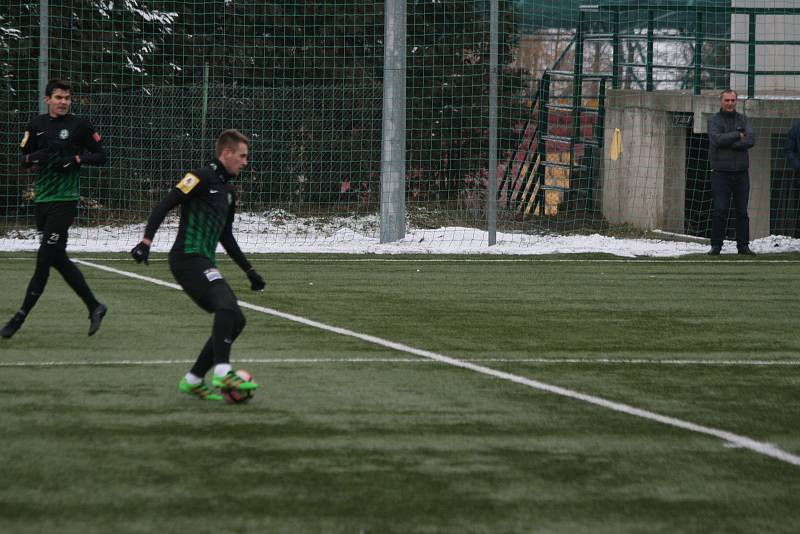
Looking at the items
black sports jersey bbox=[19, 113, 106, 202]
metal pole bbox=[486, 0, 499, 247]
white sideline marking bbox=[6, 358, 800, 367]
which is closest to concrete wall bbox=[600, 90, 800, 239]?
metal pole bbox=[486, 0, 499, 247]

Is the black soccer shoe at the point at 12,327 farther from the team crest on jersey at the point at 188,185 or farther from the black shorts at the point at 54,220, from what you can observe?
the team crest on jersey at the point at 188,185

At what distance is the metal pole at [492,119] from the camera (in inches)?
669

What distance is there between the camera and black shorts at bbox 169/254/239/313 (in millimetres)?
6578

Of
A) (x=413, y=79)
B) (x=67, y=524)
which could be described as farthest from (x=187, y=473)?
(x=413, y=79)

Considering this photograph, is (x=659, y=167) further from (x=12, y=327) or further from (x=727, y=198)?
(x=12, y=327)

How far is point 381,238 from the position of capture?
1762 centimetres

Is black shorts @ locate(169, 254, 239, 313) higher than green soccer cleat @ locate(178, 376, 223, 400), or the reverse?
black shorts @ locate(169, 254, 239, 313)

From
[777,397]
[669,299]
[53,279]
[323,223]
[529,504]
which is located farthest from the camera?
[323,223]

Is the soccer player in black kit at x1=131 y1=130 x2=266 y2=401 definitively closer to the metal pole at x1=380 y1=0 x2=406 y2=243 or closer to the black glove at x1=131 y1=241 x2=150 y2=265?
the black glove at x1=131 y1=241 x2=150 y2=265

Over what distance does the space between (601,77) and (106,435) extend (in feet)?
50.9

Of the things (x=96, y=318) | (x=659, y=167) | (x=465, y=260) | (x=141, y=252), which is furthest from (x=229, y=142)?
(x=659, y=167)

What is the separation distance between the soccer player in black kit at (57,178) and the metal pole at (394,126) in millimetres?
8565

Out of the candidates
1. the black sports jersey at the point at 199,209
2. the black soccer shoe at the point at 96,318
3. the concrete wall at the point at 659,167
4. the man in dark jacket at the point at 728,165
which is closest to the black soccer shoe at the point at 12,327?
the black soccer shoe at the point at 96,318

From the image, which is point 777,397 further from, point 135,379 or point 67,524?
point 67,524
